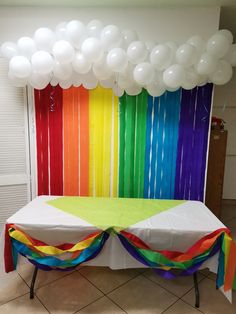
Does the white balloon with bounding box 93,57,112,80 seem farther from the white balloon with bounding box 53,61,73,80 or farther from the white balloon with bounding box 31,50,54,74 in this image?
the white balloon with bounding box 31,50,54,74

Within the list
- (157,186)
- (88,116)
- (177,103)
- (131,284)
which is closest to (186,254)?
(131,284)

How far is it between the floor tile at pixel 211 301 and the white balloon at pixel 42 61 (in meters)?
2.30

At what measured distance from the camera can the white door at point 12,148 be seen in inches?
95.1

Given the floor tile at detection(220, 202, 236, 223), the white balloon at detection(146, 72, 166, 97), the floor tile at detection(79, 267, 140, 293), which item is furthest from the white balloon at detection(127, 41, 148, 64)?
the floor tile at detection(220, 202, 236, 223)

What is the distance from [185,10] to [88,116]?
1473mm

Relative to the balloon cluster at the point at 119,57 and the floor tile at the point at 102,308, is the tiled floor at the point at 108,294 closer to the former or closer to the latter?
the floor tile at the point at 102,308

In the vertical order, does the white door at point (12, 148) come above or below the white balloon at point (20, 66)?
below

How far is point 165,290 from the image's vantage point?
190cm

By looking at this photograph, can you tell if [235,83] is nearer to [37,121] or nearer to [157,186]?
[157,186]

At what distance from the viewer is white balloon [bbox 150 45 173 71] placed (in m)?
1.85

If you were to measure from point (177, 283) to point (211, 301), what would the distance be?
0.30 metres

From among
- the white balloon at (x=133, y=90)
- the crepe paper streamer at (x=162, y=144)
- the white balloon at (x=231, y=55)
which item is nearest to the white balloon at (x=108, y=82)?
the white balloon at (x=133, y=90)

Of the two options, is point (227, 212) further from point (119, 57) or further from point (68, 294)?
point (119, 57)

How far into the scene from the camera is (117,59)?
187cm
